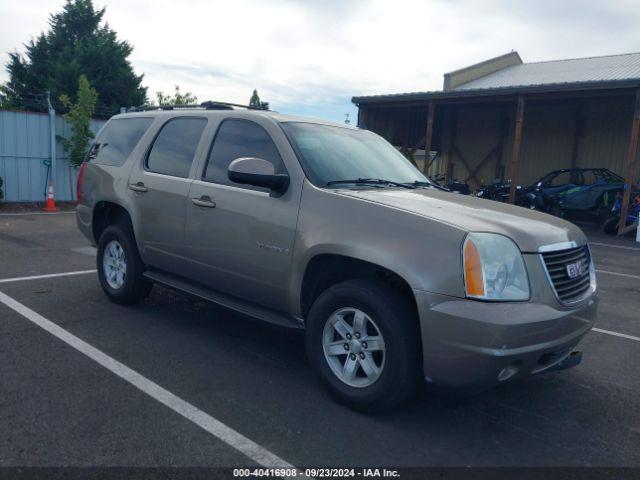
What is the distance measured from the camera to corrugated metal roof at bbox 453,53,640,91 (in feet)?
68.1

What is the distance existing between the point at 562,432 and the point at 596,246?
10869 millimetres

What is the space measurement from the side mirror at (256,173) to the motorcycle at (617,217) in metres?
14.5

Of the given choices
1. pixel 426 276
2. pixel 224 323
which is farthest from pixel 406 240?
pixel 224 323

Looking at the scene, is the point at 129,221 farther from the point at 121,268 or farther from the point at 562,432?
the point at 562,432

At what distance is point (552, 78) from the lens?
2267 centimetres

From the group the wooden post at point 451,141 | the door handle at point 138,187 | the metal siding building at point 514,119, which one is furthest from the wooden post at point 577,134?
the door handle at point 138,187

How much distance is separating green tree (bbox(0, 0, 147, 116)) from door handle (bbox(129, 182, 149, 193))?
98.3ft

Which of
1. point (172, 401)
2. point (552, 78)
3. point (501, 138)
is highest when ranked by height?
point (552, 78)

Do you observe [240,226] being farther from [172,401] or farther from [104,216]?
[104,216]

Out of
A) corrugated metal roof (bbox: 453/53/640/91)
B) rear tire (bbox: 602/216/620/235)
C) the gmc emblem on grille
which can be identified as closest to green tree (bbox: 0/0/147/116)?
corrugated metal roof (bbox: 453/53/640/91)

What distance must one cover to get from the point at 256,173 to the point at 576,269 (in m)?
2.21

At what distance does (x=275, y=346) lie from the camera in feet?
15.6

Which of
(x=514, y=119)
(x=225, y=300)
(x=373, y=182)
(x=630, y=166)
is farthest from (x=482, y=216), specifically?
(x=514, y=119)

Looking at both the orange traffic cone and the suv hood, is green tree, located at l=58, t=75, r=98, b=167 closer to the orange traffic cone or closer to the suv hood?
the orange traffic cone
